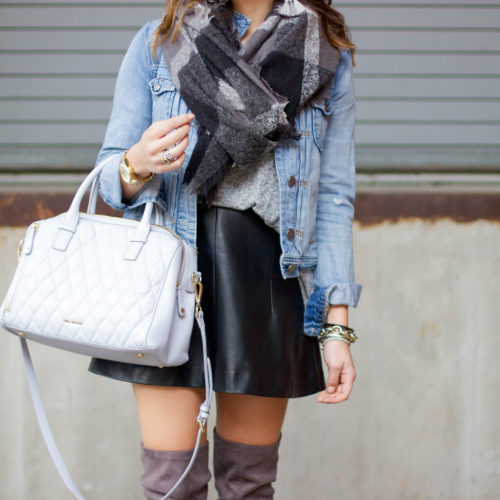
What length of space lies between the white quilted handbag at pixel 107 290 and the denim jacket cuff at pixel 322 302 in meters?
0.31

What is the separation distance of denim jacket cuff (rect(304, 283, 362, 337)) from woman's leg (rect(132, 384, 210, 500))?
0.32 metres

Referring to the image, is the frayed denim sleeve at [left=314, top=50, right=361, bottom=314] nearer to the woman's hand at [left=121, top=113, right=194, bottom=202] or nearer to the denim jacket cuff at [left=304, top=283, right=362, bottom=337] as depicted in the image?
the denim jacket cuff at [left=304, top=283, right=362, bottom=337]

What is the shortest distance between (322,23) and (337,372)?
0.90 m

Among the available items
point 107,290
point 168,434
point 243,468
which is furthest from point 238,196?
point 243,468

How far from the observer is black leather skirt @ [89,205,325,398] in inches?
59.3

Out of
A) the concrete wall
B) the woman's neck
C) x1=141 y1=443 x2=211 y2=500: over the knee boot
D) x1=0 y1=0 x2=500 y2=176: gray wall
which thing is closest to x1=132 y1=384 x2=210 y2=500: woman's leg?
x1=141 y1=443 x2=211 y2=500: over the knee boot

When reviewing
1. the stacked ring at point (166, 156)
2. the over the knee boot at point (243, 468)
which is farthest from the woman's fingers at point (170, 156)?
the over the knee boot at point (243, 468)

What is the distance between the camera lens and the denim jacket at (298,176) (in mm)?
1518

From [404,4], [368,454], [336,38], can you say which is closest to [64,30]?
[404,4]

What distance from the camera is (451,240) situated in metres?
3.21

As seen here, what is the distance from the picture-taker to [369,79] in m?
3.24

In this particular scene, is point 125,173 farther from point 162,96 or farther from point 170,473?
point 170,473

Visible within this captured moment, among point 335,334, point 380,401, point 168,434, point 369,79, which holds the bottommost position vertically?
point 380,401

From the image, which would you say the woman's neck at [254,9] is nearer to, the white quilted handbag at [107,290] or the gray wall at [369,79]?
the white quilted handbag at [107,290]
